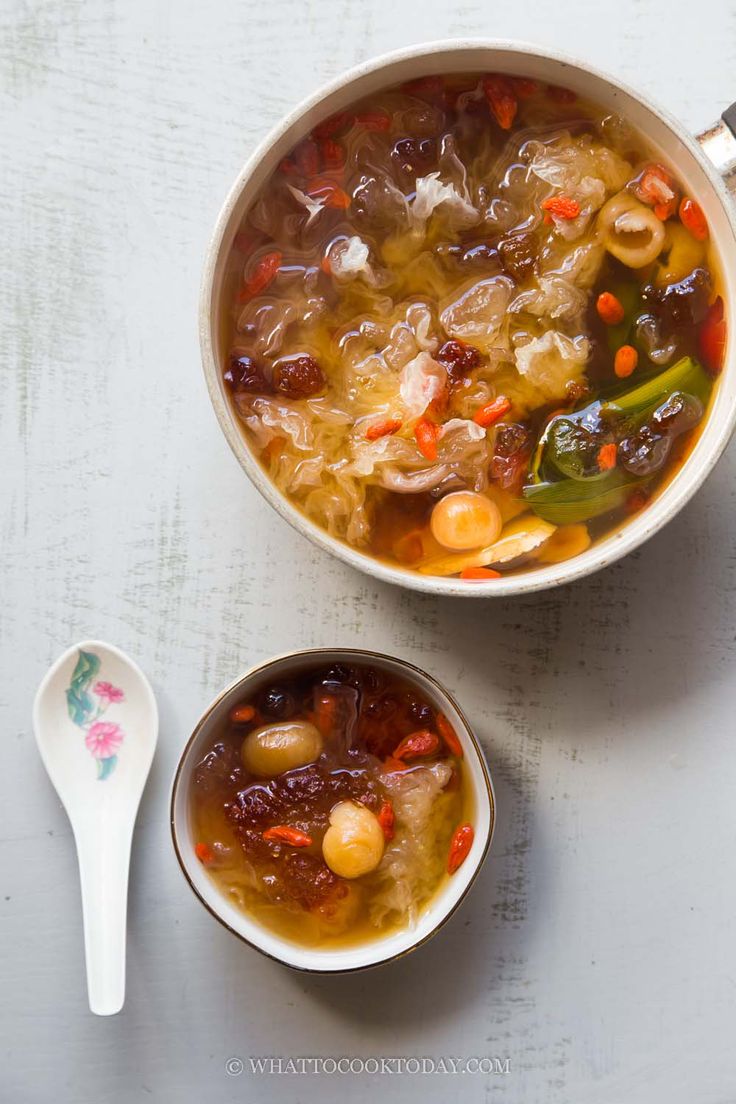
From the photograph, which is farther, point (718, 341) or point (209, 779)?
point (209, 779)

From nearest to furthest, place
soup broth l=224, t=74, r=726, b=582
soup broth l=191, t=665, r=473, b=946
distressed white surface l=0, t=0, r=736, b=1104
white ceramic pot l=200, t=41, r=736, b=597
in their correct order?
white ceramic pot l=200, t=41, r=736, b=597 → soup broth l=224, t=74, r=726, b=582 → soup broth l=191, t=665, r=473, b=946 → distressed white surface l=0, t=0, r=736, b=1104

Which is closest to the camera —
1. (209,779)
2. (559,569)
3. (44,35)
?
(559,569)

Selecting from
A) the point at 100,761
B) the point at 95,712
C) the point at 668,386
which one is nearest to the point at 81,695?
the point at 95,712

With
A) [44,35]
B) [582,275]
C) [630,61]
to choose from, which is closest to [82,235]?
[44,35]

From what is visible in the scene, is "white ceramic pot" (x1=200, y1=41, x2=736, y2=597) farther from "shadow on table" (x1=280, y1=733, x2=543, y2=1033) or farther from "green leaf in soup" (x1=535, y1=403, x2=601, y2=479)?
"shadow on table" (x1=280, y1=733, x2=543, y2=1033)

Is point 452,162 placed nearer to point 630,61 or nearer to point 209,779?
point 630,61

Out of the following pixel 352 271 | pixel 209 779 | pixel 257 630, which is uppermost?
pixel 352 271

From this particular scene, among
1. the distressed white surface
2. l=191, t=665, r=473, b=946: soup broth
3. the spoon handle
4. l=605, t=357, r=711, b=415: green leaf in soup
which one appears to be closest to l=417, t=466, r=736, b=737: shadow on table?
the distressed white surface

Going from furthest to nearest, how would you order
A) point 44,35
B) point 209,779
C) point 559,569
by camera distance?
point 44,35 < point 209,779 < point 559,569
